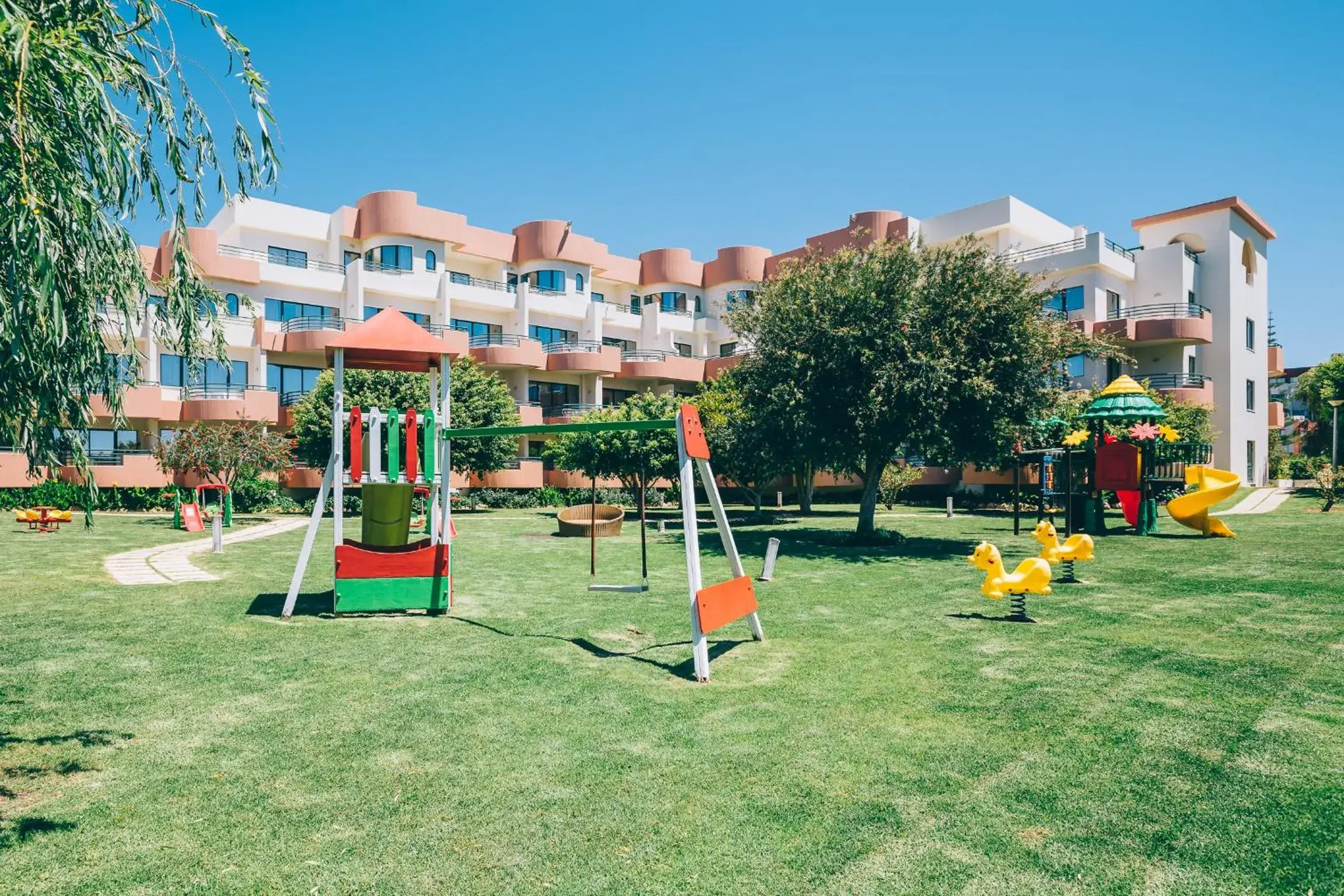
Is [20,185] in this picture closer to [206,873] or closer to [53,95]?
[53,95]

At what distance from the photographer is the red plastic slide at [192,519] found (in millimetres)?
24344

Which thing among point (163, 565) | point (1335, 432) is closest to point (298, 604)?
point (163, 565)

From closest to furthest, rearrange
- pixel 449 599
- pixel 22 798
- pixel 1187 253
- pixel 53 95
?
pixel 53 95
pixel 22 798
pixel 449 599
pixel 1187 253

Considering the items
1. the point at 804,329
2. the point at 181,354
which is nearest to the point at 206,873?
the point at 181,354

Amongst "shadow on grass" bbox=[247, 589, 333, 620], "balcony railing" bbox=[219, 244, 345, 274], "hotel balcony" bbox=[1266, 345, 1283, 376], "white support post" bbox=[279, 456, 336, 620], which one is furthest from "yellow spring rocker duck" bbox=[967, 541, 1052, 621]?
"hotel balcony" bbox=[1266, 345, 1283, 376]

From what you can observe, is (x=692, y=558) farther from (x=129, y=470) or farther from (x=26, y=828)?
(x=129, y=470)

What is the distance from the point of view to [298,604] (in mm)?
11844

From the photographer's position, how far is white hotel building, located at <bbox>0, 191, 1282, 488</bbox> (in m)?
39.5

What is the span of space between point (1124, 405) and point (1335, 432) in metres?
38.6

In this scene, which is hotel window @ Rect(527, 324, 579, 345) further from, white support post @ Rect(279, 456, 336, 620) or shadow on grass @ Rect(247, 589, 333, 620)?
white support post @ Rect(279, 456, 336, 620)

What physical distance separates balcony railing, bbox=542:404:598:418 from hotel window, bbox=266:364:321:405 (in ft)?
41.1

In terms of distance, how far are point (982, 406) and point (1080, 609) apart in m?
8.75

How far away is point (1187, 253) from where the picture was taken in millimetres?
42312

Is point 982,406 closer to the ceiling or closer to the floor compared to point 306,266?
closer to the floor
